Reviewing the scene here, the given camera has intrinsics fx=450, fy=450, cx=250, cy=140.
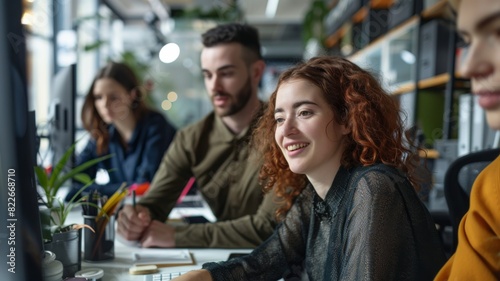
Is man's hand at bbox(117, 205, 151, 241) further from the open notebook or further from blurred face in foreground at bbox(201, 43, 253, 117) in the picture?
blurred face in foreground at bbox(201, 43, 253, 117)

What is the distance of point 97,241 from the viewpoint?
117 cm

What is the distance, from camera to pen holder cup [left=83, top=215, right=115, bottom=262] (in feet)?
3.83

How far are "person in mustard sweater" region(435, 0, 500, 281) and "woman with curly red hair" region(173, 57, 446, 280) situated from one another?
0.15m

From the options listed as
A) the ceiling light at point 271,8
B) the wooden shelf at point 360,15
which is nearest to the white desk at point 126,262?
the wooden shelf at point 360,15

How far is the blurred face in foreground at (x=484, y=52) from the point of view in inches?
12.0

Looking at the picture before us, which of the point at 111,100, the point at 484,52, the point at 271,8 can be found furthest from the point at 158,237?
the point at 271,8

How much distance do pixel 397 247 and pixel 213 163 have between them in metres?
1.04

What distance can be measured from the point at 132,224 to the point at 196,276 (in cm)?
45

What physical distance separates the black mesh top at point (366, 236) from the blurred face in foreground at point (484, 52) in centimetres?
50

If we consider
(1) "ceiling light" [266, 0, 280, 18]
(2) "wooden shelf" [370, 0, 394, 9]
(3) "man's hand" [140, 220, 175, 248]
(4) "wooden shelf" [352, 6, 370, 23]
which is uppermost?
(1) "ceiling light" [266, 0, 280, 18]

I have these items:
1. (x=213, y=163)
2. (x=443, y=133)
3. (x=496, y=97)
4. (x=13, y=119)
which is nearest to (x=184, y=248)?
(x=213, y=163)

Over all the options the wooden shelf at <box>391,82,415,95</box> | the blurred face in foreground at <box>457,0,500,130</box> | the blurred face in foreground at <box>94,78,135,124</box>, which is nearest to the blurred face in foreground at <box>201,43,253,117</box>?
the blurred face in foreground at <box>94,78,135,124</box>

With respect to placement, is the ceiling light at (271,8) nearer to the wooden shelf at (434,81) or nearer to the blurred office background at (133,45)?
the blurred office background at (133,45)

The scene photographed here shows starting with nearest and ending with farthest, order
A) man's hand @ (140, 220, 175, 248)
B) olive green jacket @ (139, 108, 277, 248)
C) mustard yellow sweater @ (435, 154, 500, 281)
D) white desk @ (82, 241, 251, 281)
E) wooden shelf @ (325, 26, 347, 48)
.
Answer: mustard yellow sweater @ (435, 154, 500, 281)
white desk @ (82, 241, 251, 281)
man's hand @ (140, 220, 175, 248)
olive green jacket @ (139, 108, 277, 248)
wooden shelf @ (325, 26, 347, 48)
